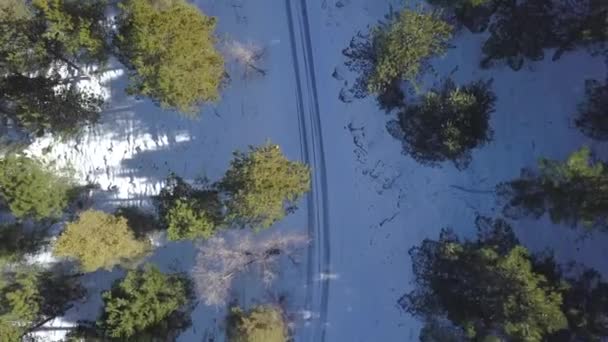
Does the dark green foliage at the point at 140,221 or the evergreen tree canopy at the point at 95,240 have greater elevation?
the dark green foliage at the point at 140,221

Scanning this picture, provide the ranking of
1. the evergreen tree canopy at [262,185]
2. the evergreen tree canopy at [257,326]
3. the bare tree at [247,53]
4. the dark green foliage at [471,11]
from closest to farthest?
the evergreen tree canopy at [262,185], the evergreen tree canopy at [257,326], the dark green foliage at [471,11], the bare tree at [247,53]

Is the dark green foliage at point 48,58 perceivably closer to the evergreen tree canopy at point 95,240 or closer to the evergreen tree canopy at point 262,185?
the evergreen tree canopy at point 95,240

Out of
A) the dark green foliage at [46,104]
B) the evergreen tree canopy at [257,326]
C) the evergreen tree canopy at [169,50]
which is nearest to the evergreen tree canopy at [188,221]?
the evergreen tree canopy at [257,326]

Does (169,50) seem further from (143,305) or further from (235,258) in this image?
(143,305)

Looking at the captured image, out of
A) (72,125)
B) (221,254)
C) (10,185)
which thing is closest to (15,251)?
(10,185)

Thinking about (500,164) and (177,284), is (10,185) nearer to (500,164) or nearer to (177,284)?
(177,284)

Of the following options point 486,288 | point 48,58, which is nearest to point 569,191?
point 486,288

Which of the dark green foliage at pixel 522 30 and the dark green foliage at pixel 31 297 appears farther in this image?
the dark green foliage at pixel 31 297

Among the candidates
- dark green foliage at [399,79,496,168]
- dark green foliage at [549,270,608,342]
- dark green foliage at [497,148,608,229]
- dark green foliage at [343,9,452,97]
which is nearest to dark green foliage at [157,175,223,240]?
dark green foliage at [343,9,452,97]
